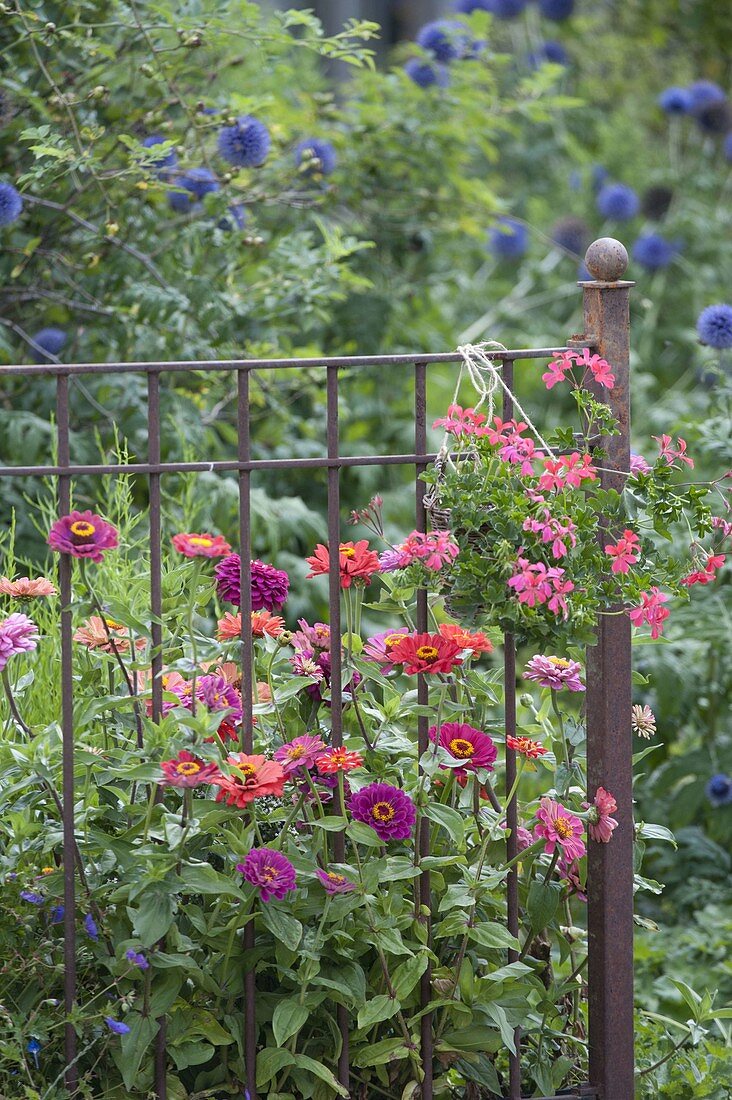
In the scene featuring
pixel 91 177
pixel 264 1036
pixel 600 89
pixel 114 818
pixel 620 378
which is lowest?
pixel 264 1036

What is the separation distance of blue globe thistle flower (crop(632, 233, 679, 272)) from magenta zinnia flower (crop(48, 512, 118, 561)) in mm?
4207

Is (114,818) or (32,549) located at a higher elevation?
(32,549)

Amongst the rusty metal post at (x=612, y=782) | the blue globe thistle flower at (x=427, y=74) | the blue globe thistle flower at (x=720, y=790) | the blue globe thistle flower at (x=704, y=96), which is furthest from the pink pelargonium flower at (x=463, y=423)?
the blue globe thistle flower at (x=704, y=96)

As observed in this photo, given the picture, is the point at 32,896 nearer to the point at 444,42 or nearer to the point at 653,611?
the point at 653,611

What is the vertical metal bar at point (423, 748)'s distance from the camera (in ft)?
6.59

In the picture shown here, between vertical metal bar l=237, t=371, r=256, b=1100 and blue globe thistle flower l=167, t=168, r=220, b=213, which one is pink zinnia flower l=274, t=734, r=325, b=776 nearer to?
vertical metal bar l=237, t=371, r=256, b=1100

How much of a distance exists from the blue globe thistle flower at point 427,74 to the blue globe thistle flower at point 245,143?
1050 mm

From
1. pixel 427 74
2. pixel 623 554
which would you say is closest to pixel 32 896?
pixel 623 554

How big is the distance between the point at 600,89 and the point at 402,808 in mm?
5655

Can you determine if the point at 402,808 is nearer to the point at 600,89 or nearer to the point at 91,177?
the point at 91,177

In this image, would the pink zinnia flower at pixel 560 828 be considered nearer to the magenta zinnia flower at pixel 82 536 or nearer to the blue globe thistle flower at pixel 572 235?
the magenta zinnia flower at pixel 82 536

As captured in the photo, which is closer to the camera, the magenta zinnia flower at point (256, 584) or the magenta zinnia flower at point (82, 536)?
the magenta zinnia flower at point (82, 536)

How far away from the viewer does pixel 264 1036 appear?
6.69 feet

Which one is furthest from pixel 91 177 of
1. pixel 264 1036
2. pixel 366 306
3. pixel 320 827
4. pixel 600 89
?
pixel 600 89
